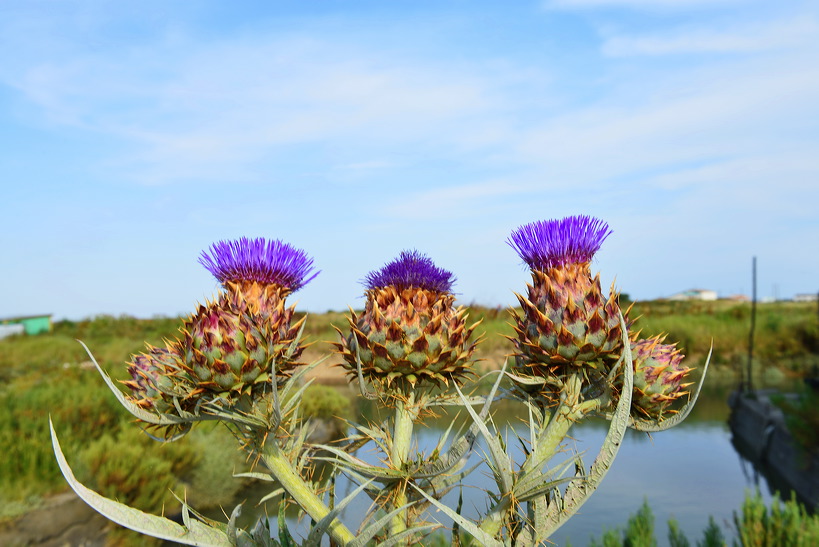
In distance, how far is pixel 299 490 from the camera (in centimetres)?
264

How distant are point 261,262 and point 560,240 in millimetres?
1503

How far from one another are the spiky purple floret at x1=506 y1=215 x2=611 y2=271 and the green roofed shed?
41789 mm

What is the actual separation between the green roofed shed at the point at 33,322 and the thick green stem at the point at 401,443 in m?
41.5

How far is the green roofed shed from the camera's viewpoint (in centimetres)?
3838

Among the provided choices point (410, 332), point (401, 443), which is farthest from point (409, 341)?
point (401, 443)

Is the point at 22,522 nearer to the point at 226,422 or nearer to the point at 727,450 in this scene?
the point at 226,422

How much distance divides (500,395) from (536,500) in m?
0.48

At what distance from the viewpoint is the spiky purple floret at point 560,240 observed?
3023 mm

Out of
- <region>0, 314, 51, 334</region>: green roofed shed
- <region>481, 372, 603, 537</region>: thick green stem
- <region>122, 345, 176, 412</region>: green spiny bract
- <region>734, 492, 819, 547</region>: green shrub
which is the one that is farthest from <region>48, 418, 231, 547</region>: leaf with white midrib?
<region>0, 314, 51, 334</region>: green roofed shed

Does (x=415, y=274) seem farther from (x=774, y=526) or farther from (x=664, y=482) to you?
(x=664, y=482)

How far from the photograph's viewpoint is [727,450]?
1933 cm

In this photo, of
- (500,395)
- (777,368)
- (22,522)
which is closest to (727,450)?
(777,368)

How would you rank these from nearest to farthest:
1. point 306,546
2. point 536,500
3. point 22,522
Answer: point 306,546, point 536,500, point 22,522

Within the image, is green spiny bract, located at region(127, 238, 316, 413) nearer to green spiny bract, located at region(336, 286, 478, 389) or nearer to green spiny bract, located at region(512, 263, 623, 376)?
green spiny bract, located at region(336, 286, 478, 389)
